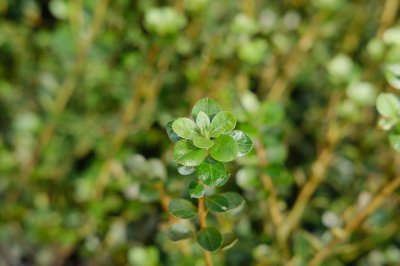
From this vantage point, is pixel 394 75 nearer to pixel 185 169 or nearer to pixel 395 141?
pixel 395 141

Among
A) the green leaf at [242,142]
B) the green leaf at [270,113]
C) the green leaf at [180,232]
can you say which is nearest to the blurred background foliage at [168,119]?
the green leaf at [270,113]

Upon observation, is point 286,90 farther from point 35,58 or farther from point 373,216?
point 35,58

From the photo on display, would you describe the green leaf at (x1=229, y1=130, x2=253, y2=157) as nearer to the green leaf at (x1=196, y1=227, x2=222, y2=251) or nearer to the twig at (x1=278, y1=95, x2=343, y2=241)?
the green leaf at (x1=196, y1=227, x2=222, y2=251)

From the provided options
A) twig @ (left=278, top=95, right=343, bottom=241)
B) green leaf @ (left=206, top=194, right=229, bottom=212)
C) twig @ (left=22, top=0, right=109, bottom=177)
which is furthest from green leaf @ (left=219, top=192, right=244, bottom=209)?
twig @ (left=22, top=0, right=109, bottom=177)

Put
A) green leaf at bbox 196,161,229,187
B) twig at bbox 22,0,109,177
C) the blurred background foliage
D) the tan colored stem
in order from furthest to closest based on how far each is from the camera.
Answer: twig at bbox 22,0,109,177 < the blurred background foliage < the tan colored stem < green leaf at bbox 196,161,229,187

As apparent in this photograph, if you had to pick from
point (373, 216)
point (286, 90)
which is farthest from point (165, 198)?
point (286, 90)

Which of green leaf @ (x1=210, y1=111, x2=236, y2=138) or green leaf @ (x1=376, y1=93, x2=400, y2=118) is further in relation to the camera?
green leaf @ (x1=376, y1=93, x2=400, y2=118)

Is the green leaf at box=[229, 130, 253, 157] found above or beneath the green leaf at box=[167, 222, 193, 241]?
above

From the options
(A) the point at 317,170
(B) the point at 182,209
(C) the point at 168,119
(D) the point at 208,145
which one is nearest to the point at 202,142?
(D) the point at 208,145
